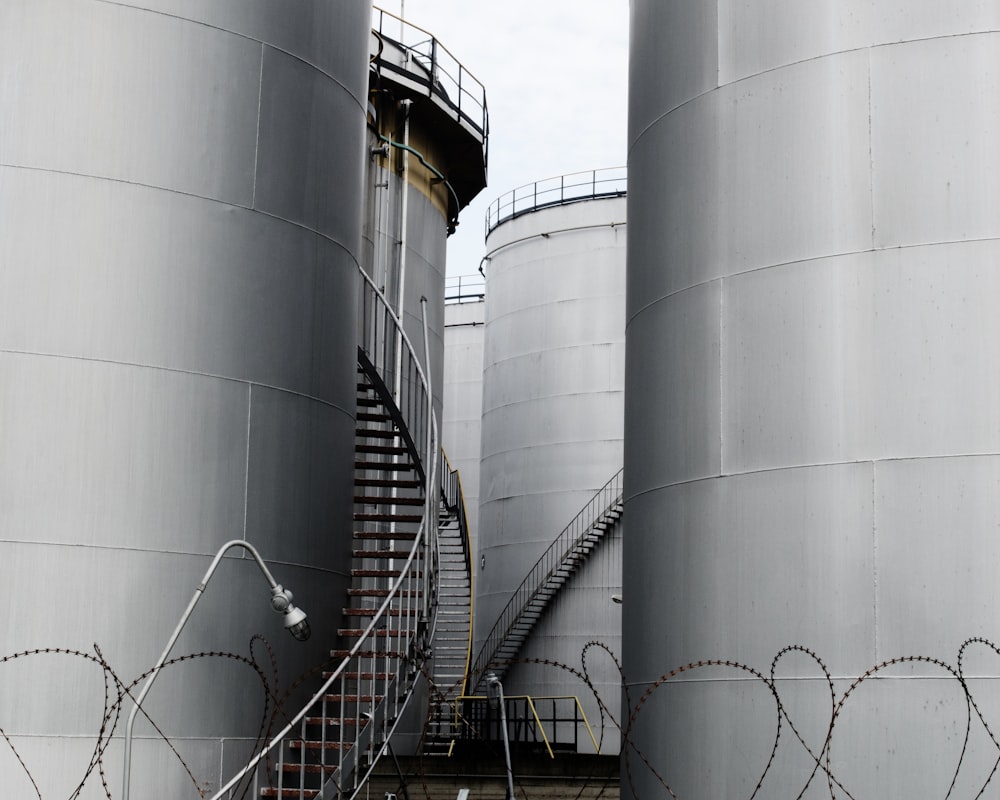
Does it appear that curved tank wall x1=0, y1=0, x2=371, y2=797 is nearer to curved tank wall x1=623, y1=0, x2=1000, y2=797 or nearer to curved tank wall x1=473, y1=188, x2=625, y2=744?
curved tank wall x1=623, y1=0, x2=1000, y2=797

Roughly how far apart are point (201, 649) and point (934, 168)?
7433mm

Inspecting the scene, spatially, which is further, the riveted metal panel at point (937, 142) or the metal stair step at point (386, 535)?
the metal stair step at point (386, 535)

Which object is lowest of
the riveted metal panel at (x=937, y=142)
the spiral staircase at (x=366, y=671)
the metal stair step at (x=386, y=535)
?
the spiral staircase at (x=366, y=671)

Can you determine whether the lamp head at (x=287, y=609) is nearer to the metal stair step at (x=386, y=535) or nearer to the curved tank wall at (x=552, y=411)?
the metal stair step at (x=386, y=535)

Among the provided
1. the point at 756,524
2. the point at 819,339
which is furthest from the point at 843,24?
the point at 756,524

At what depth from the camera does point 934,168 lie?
11.5 meters

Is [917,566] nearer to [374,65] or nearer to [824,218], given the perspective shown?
[824,218]

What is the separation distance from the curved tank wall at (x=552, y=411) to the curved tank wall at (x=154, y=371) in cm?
1493

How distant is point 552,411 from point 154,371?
57.4ft

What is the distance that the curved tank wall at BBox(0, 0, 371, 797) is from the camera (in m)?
11.6

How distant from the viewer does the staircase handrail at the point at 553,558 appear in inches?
1105

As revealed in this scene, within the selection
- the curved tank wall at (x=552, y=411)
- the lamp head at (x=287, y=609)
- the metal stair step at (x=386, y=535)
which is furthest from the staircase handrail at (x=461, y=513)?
the lamp head at (x=287, y=609)

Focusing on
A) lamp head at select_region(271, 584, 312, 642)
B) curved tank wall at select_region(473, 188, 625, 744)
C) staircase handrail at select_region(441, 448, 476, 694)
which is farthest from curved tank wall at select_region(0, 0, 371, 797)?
curved tank wall at select_region(473, 188, 625, 744)

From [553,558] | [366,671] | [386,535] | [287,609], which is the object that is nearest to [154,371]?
[287,609]
